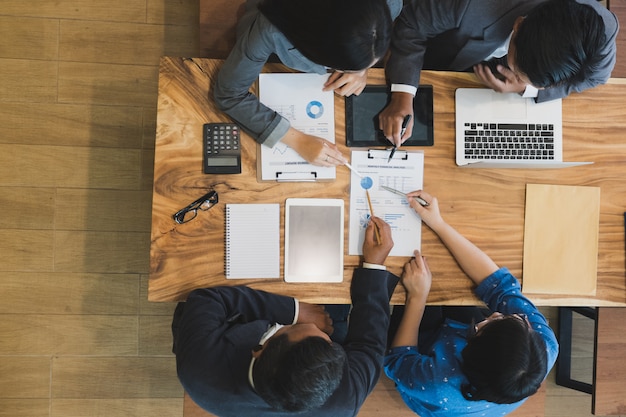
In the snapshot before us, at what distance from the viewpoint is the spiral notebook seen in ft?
4.34

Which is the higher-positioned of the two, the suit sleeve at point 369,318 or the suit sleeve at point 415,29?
the suit sleeve at point 415,29

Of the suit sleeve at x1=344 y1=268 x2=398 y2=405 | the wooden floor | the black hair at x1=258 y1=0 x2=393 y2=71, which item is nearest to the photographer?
the black hair at x1=258 y1=0 x2=393 y2=71

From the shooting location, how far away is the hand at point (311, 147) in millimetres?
1311

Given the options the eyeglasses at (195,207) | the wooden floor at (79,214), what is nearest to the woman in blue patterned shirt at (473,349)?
the eyeglasses at (195,207)

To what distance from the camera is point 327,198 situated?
4.43 ft

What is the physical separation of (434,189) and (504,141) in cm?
24

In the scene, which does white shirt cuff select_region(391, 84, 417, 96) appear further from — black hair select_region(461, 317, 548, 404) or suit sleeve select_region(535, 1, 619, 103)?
black hair select_region(461, 317, 548, 404)

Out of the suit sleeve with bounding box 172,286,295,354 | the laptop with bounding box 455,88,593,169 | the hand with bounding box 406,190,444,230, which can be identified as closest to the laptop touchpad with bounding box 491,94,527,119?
the laptop with bounding box 455,88,593,169

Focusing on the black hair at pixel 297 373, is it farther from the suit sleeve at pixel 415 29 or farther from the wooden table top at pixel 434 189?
the suit sleeve at pixel 415 29

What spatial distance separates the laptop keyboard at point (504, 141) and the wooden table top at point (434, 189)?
47 mm

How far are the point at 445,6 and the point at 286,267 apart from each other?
32.7 inches

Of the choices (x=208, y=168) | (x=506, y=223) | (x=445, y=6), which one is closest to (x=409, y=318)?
(x=506, y=223)

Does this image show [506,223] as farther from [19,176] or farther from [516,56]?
[19,176]

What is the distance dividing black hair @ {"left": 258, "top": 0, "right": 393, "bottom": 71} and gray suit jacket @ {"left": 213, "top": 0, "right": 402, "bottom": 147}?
7.0 inches
